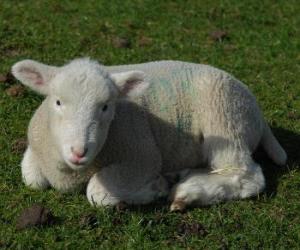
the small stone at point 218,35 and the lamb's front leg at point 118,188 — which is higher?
the lamb's front leg at point 118,188

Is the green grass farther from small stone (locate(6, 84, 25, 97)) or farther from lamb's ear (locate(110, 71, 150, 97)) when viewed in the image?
lamb's ear (locate(110, 71, 150, 97))

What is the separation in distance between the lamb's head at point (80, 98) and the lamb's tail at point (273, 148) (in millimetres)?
1609

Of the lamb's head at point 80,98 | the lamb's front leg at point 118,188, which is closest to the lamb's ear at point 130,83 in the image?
the lamb's head at point 80,98

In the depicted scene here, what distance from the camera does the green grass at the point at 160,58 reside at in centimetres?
518

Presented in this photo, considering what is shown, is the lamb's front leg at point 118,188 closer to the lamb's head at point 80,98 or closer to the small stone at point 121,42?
the lamb's head at point 80,98

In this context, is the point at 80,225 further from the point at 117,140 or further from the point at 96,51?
the point at 96,51

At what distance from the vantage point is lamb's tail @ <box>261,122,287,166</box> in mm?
6398

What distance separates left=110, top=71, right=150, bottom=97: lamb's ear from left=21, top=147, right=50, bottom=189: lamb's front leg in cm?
97

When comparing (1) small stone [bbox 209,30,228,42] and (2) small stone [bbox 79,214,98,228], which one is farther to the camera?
(1) small stone [bbox 209,30,228,42]

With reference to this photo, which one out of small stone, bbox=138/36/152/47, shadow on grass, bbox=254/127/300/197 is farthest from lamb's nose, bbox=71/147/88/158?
small stone, bbox=138/36/152/47

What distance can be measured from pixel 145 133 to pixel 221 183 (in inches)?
29.1

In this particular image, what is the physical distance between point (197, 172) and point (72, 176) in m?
1.08

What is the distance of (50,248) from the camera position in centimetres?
495

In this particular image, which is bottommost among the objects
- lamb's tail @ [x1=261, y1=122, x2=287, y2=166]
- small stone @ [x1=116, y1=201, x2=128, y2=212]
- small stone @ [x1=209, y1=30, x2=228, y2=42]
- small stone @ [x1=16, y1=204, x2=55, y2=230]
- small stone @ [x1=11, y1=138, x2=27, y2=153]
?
small stone @ [x1=209, y1=30, x2=228, y2=42]
